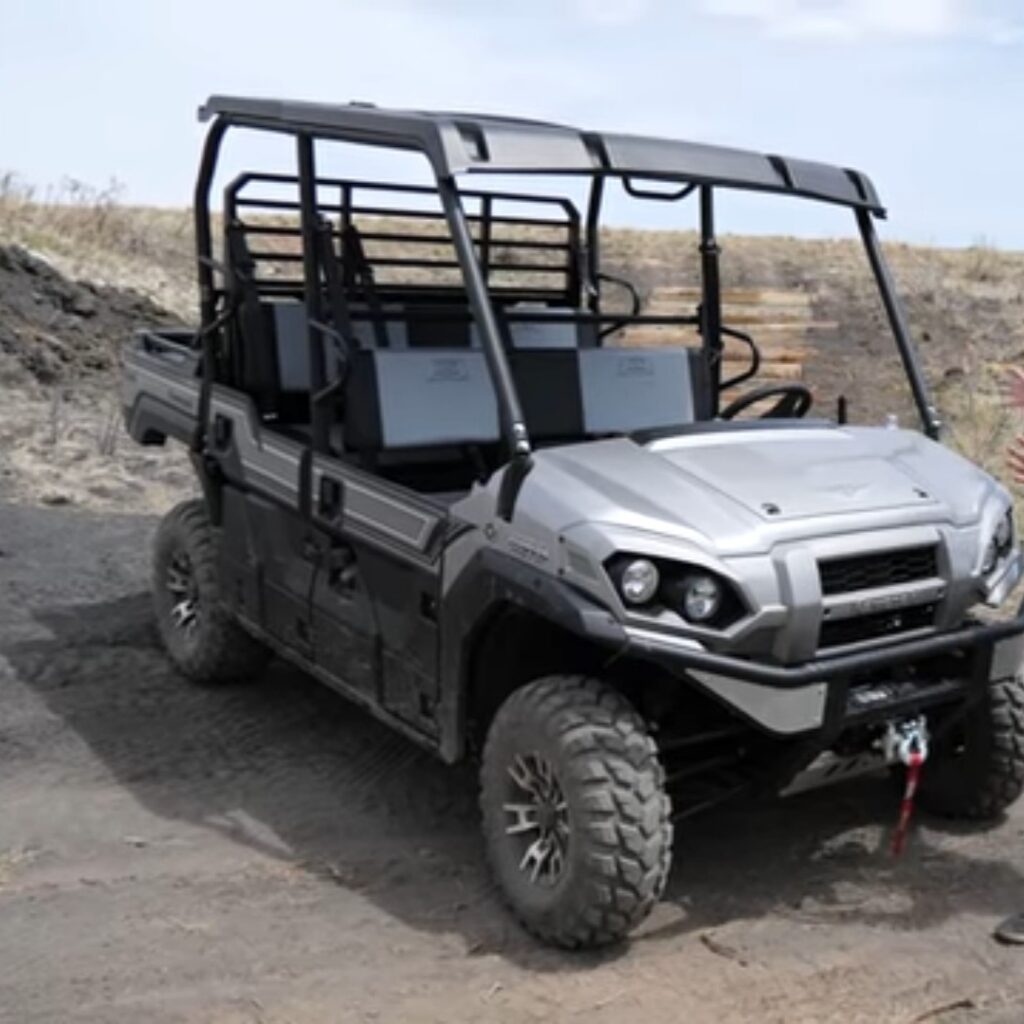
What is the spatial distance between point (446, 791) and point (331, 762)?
0.48 meters

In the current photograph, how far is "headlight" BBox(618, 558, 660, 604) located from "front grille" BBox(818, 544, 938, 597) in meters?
0.44

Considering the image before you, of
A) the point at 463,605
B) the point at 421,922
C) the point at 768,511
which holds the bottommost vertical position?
the point at 421,922

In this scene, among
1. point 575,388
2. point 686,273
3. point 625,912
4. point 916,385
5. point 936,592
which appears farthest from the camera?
point 686,273

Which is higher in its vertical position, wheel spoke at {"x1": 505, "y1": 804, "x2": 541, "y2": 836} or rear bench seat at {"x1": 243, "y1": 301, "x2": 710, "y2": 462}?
rear bench seat at {"x1": 243, "y1": 301, "x2": 710, "y2": 462}

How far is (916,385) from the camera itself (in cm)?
511

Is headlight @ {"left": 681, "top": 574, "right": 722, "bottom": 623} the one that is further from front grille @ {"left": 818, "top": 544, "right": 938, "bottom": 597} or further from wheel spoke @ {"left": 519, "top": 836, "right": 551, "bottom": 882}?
wheel spoke @ {"left": 519, "top": 836, "right": 551, "bottom": 882}

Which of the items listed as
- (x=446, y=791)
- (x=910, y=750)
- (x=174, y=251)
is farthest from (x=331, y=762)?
(x=174, y=251)

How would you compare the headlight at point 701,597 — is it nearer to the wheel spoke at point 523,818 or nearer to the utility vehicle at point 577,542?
the utility vehicle at point 577,542

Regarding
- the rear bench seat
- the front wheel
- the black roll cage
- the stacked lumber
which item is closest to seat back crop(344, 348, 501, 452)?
the rear bench seat

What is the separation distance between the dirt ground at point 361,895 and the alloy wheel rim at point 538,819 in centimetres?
21

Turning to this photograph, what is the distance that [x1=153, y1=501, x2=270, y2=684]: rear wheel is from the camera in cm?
611

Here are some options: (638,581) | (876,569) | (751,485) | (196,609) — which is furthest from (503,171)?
(196,609)

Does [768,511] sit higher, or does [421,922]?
[768,511]

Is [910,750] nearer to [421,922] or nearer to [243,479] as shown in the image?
[421,922]
